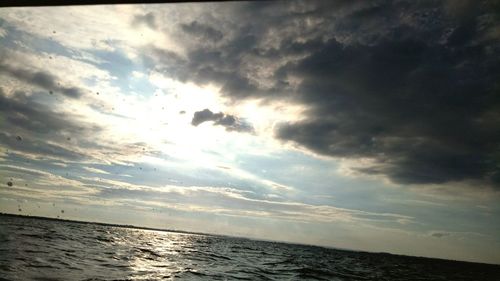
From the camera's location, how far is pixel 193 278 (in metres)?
16.6

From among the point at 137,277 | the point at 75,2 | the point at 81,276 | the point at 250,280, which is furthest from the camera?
the point at 250,280

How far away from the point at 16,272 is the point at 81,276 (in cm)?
214

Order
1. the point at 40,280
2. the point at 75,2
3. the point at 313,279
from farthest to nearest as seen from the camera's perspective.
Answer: the point at 313,279 < the point at 40,280 < the point at 75,2

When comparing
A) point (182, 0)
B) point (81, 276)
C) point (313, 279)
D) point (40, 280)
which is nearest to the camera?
point (182, 0)

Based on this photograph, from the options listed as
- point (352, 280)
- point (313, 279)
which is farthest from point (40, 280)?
point (352, 280)

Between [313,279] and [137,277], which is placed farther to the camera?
[313,279]

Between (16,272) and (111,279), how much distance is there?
319cm

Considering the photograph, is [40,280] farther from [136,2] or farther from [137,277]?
[136,2]

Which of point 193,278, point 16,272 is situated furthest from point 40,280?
point 193,278

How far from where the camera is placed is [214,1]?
4695 millimetres

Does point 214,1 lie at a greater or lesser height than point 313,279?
greater

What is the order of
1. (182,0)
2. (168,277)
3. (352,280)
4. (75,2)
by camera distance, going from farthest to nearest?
(352,280) < (168,277) < (75,2) < (182,0)

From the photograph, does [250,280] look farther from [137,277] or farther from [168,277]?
[137,277]

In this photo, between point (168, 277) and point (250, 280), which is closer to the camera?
point (168, 277)
